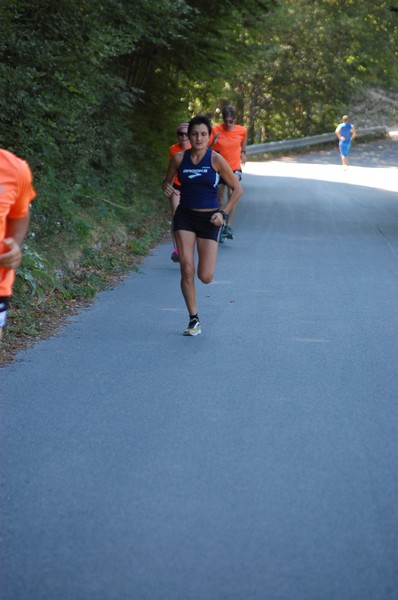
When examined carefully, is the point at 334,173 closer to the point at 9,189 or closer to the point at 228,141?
the point at 228,141

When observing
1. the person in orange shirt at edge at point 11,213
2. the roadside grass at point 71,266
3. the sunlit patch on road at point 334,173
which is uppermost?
the person in orange shirt at edge at point 11,213

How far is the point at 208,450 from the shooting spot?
6.13 m

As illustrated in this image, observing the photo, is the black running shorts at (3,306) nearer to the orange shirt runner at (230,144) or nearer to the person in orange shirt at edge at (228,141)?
the person in orange shirt at edge at (228,141)

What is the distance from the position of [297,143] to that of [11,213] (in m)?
42.5

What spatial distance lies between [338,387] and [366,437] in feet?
4.47

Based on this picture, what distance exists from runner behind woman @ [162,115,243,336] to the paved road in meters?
0.49

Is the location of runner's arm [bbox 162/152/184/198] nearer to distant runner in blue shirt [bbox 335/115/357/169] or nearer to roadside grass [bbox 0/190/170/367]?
roadside grass [bbox 0/190/170/367]

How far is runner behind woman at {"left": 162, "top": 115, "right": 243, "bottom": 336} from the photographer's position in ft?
32.1

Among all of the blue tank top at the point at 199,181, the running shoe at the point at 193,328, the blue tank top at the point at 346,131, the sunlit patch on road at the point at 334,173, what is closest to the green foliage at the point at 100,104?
the running shoe at the point at 193,328

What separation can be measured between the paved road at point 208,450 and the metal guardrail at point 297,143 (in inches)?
1221

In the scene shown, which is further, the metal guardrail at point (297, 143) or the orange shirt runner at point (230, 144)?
the metal guardrail at point (297, 143)

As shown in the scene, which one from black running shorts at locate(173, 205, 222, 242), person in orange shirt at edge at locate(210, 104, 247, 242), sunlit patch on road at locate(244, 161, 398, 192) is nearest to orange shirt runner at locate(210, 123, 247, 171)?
person in orange shirt at edge at locate(210, 104, 247, 242)

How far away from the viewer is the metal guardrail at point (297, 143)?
43.2 m

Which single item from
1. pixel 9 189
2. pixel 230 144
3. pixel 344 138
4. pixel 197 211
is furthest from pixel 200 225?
pixel 344 138
